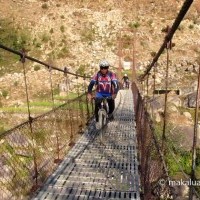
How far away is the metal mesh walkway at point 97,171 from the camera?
3.96 metres

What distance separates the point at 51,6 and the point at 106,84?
107ft

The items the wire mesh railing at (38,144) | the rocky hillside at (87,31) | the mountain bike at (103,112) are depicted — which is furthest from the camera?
the rocky hillside at (87,31)

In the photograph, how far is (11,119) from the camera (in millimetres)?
22953

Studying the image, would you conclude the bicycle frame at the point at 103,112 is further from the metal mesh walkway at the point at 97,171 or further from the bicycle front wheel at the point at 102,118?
the metal mesh walkway at the point at 97,171

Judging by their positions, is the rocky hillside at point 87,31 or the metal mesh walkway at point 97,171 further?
the rocky hillside at point 87,31

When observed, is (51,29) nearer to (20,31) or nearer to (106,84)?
(20,31)

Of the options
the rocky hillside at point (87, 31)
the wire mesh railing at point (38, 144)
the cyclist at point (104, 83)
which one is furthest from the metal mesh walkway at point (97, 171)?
the rocky hillside at point (87, 31)

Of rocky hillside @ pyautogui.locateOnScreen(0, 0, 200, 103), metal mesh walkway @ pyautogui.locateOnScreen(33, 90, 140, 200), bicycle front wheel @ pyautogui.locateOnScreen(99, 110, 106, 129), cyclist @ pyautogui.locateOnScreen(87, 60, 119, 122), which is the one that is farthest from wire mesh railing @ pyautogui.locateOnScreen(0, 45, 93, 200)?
rocky hillside @ pyautogui.locateOnScreen(0, 0, 200, 103)

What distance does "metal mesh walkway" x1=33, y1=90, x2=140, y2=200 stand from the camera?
3957mm

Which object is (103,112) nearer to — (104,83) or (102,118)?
(102,118)

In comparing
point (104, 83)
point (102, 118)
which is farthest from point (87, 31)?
point (104, 83)

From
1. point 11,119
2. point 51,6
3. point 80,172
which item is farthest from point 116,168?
point 51,6

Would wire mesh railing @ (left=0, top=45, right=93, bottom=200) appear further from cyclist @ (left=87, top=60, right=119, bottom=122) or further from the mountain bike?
cyclist @ (left=87, top=60, right=119, bottom=122)

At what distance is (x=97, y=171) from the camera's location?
188 inches
